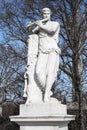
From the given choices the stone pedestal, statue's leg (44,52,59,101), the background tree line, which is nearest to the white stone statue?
statue's leg (44,52,59,101)

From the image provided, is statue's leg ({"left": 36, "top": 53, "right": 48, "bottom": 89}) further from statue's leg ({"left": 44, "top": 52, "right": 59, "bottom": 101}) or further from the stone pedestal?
the stone pedestal

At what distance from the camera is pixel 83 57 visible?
19.4 m

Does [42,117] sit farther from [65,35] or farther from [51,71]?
[65,35]

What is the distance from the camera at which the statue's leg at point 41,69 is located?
Answer: 824 centimetres

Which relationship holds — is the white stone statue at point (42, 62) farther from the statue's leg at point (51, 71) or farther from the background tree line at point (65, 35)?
the background tree line at point (65, 35)

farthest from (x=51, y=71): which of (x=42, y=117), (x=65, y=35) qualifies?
(x=65, y=35)

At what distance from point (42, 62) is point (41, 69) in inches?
7.2

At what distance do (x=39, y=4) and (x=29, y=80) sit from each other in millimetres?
10426

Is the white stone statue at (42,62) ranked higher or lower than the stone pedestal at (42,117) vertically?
higher

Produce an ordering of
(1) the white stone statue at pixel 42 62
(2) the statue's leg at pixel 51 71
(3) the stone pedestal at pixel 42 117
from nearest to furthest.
A: (3) the stone pedestal at pixel 42 117 < (2) the statue's leg at pixel 51 71 < (1) the white stone statue at pixel 42 62

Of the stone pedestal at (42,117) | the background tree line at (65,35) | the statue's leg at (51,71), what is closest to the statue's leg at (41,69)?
the statue's leg at (51,71)

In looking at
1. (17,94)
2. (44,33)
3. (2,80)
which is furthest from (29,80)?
(2,80)

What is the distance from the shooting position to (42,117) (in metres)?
7.61

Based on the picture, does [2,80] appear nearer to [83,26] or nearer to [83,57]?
[83,57]
